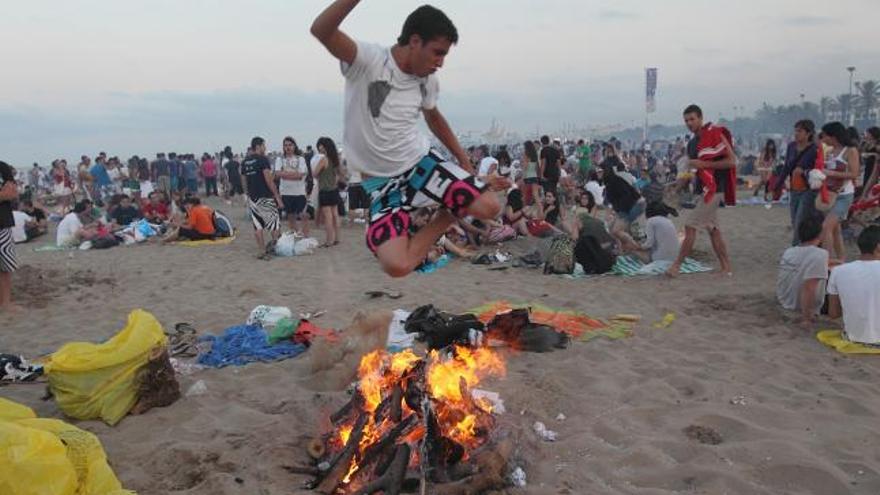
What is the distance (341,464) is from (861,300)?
4.46m

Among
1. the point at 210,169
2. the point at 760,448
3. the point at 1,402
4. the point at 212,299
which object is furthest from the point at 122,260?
the point at 210,169

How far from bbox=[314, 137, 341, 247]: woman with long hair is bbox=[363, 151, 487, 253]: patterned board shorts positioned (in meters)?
7.77

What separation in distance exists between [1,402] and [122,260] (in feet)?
29.4

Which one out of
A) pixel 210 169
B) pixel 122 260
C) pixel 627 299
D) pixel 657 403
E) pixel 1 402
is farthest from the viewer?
pixel 210 169

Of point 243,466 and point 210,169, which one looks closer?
point 243,466

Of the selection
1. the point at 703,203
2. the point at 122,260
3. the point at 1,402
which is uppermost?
the point at 703,203

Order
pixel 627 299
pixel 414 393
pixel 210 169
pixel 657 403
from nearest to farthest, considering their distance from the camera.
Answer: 1. pixel 414 393
2. pixel 657 403
3. pixel 627 299
4. pixel 210 169

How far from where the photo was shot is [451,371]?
3.85 m

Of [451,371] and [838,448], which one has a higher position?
[451,371]

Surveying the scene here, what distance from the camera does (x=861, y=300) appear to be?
5125 millimetres

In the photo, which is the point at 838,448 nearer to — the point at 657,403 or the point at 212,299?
the point at 657,403

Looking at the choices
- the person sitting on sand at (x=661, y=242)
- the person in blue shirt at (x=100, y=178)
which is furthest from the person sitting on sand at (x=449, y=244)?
the person in blue shirt at (x=100, y=178)

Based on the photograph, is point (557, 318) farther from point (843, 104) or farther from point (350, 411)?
point (843, 104)

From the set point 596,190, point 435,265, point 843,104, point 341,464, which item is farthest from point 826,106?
point 341,464
